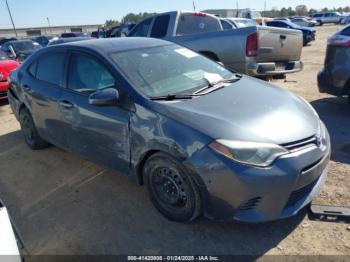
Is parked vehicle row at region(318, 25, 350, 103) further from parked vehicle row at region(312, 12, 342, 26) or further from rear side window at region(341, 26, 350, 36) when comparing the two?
parked vehicle row at region(312, 12, 342, 26)

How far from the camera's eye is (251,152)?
255cm

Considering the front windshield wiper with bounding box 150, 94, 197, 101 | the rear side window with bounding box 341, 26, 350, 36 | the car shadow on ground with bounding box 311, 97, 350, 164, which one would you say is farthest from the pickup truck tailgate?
the front windshield wiper with bounding box 150, 94, 197, 101

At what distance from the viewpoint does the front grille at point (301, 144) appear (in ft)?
8.66

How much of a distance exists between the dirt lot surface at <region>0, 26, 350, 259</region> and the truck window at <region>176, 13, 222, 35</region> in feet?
16.0

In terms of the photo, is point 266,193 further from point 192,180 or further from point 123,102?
point 123,102

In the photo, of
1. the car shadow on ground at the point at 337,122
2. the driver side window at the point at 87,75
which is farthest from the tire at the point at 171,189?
the car shadow on ground at the point at 337,122

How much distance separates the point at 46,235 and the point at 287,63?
18.8 feet

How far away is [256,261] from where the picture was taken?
2.60 m

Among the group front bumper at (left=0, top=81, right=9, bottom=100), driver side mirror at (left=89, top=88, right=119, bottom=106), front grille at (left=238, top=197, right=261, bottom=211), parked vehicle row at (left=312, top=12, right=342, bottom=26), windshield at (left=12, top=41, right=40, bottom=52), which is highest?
driver side mirror at (left=89, top=88, right=119, bottom=106)

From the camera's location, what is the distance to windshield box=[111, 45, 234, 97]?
329 centimetres

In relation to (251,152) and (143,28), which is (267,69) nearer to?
(143,28)

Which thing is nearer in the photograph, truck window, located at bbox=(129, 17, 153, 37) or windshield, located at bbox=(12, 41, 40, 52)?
truck window, located at bbox=(129, 17, 153, 37)

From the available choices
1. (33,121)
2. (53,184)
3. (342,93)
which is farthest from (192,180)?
(342,93)

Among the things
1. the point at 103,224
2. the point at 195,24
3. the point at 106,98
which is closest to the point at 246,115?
the point at 106,98
